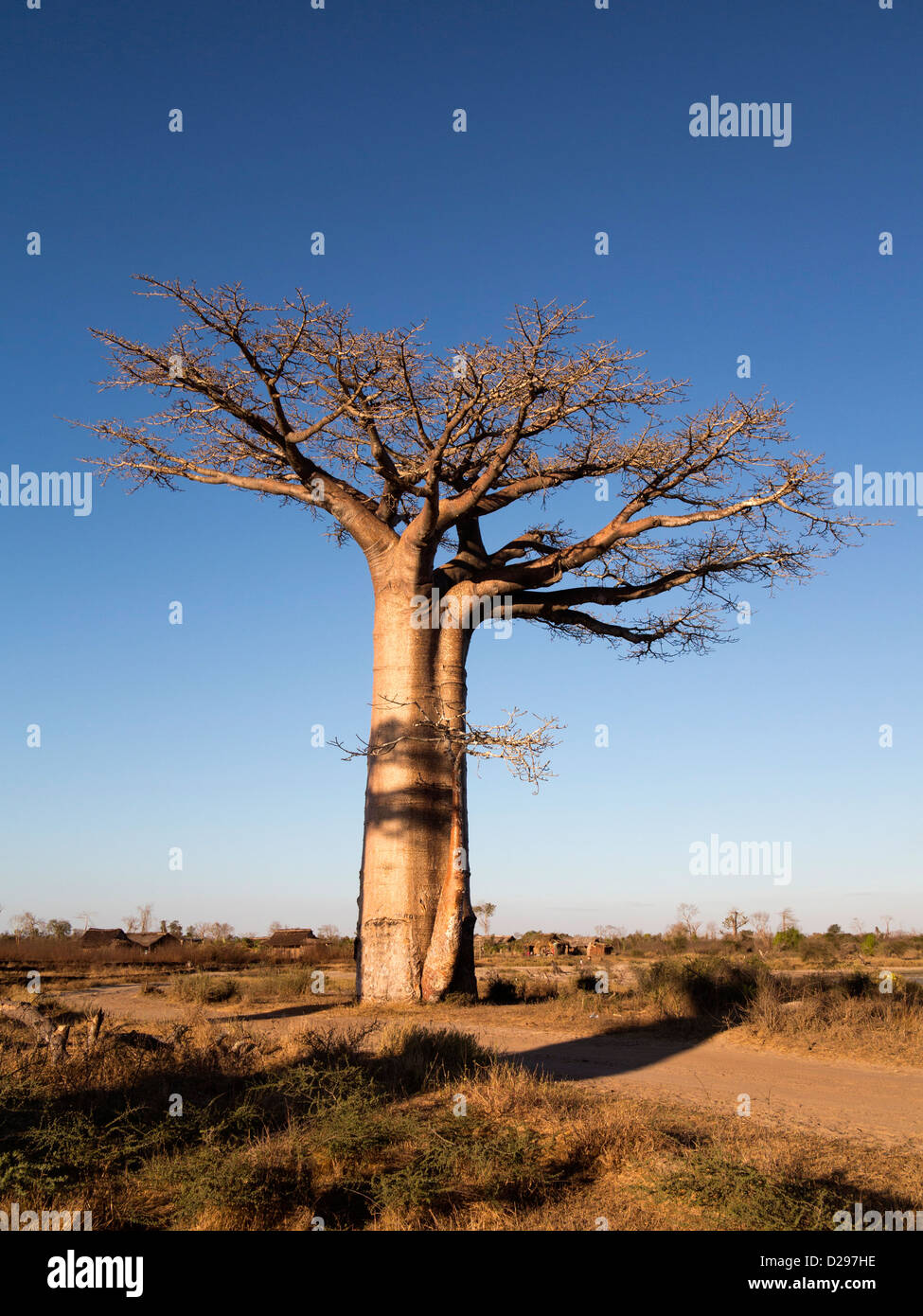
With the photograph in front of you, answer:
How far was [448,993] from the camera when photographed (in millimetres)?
12070

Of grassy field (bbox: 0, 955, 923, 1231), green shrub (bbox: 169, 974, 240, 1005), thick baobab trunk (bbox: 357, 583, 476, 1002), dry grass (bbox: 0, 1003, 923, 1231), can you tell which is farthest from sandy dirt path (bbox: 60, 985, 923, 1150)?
green shrub (bbox: 169, 974, 240, 1005)

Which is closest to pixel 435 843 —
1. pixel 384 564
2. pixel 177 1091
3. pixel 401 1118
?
pixel 384 564

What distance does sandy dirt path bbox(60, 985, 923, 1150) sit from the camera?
6.41 metres

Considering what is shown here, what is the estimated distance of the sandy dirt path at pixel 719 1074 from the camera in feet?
21.0

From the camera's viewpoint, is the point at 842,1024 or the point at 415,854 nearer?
the point at 842,1024

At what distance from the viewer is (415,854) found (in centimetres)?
1215

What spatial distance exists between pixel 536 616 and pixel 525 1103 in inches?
365

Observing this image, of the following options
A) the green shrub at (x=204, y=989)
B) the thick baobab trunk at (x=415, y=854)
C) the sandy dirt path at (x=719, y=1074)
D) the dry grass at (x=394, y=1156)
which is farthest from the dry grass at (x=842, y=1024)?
the green shrub at (x=204, y=989)

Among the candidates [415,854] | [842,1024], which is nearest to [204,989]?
[415,854]

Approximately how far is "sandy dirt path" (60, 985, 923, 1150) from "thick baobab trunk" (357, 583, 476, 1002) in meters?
0.93

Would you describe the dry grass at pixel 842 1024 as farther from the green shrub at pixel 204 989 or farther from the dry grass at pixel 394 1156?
the green shrub at pixel 204 989

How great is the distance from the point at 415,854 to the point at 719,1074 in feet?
16.2

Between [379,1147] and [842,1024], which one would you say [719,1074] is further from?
[379,1147]
